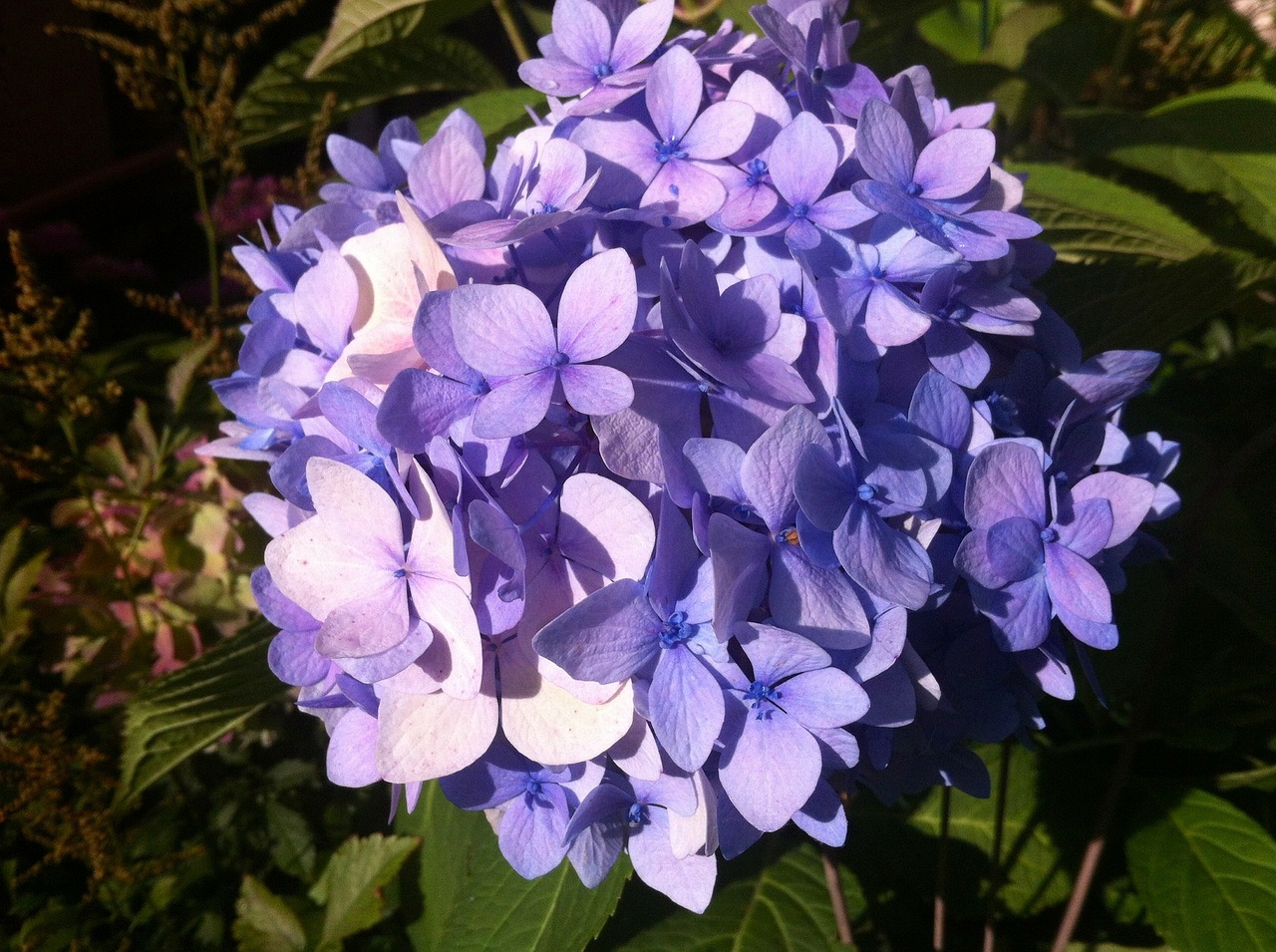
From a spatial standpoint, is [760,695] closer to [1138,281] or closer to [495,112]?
[1138,281]

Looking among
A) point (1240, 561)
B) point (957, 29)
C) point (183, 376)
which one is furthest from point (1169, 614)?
point (957, 29)

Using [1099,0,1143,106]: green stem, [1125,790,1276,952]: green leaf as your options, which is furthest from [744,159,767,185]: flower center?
[1099,0,1143,106]: green stem

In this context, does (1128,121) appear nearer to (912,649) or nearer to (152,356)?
(912,649)

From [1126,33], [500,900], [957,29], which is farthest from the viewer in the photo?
[957,29]

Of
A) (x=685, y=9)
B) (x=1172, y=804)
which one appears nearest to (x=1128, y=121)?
(x=685, y=9)

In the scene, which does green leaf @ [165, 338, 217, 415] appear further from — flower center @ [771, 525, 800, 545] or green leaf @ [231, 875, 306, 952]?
flower center @ [771, 525, 800, 545]

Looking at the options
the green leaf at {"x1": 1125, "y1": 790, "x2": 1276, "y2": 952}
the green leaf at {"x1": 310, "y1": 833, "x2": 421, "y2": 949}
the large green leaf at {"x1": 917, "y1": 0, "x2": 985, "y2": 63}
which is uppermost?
the large green leaf at {"x1": 917, "y1": 0, "x2": 985, "y2": 63}
